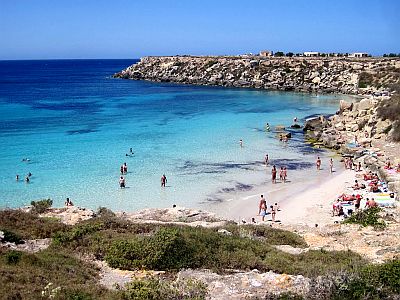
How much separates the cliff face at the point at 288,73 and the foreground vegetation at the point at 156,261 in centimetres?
5867

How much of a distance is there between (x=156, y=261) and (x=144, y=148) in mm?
23536

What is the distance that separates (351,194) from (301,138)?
15.4m

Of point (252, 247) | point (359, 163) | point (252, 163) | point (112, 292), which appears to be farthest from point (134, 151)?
point (112, 292)

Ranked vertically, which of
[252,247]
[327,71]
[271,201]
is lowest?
[271,201]

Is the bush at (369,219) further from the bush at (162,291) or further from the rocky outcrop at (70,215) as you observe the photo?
the rocky outcrop at (70,215)

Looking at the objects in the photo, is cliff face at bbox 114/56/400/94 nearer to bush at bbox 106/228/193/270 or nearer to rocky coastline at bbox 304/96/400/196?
rocky coastline at bbox 304/96/400/196

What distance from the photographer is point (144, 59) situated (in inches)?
4454

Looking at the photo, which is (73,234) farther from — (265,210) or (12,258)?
(265,210)

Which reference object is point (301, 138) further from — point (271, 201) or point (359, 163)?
point (271, 201)

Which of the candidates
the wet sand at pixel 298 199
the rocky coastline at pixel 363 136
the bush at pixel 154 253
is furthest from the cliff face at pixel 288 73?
the bush at pixel 154 253

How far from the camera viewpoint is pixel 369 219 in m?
15.2

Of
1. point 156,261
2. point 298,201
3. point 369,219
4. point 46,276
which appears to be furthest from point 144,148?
point 46,276

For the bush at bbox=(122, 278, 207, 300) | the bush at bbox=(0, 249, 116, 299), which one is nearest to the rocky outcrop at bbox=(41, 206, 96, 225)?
the bush at bbox=(0, 249, 116, 299)

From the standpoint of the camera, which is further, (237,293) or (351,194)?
(351,194)
